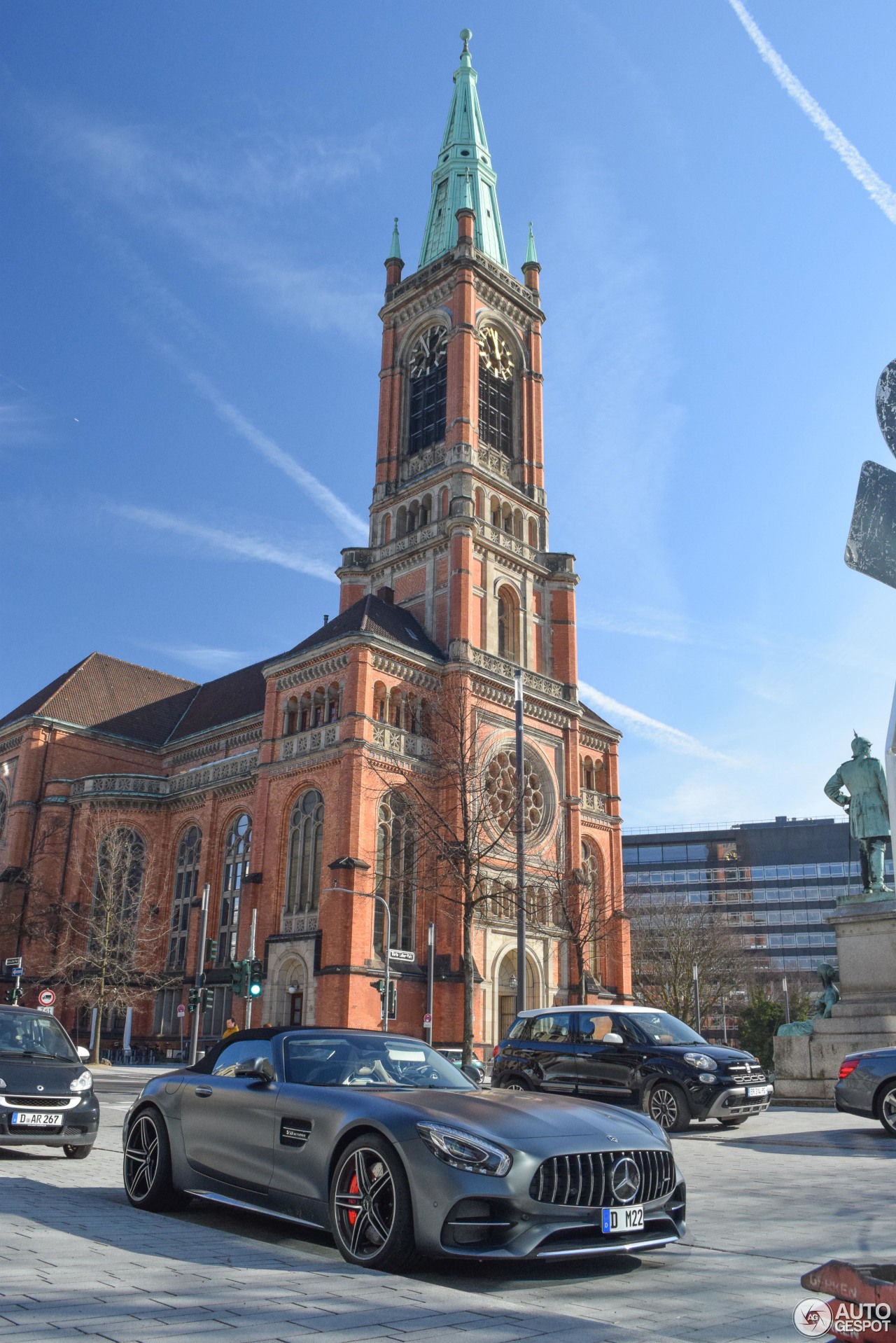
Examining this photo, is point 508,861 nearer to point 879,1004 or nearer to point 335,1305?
point 879,1004

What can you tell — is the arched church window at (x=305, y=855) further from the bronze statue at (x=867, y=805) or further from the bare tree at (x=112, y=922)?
the bronze statue at (x=867, y=805)

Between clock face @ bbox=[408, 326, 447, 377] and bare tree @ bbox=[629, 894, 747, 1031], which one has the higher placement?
clock face @ bbox=[408, 326, 447, 377]

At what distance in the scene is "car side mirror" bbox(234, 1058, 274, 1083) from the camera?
623 centimetres

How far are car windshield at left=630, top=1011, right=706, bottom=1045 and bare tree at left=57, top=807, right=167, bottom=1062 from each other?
30.2 m

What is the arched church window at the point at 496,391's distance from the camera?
49688mm

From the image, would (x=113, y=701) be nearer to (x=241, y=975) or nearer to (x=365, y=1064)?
(x=241, y=975)

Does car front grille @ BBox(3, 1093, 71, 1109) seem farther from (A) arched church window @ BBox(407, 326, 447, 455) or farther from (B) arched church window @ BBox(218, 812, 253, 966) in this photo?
(A) arched church window @ BBox(407, 326, 447, 455)

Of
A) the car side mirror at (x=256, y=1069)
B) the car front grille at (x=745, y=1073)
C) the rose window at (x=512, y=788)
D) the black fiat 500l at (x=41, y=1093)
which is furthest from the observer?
the rose window at (x=512, y=788)

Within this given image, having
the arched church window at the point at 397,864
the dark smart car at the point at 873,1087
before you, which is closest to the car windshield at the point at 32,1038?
the dark smart car at the point at 873,1087

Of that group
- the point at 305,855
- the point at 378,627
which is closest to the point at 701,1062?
the point at 305,855

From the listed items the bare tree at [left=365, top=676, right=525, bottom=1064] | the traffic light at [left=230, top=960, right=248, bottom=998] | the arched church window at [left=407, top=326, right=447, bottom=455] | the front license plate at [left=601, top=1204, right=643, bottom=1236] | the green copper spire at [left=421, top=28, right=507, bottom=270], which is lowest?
the front license plate at [left=601, top=1204, right=643, bottom=1236]

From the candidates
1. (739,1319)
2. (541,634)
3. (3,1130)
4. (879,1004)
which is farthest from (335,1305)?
(541,634)

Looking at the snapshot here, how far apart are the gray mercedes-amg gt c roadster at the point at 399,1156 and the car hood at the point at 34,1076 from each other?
3.23 meters

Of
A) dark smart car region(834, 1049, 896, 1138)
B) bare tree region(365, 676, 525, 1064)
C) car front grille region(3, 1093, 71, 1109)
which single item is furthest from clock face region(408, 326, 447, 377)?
car front grille region(3, 1093, 71, 1109)
